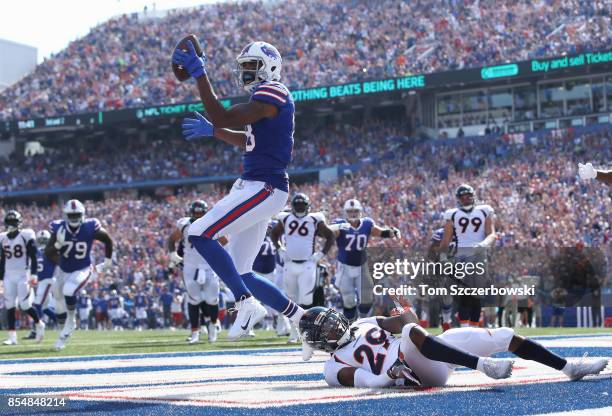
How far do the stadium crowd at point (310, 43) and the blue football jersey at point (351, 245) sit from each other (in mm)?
22449

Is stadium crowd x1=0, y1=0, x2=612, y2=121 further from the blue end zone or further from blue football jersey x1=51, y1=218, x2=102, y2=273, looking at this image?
the blue end zone

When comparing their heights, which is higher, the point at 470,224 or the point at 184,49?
the point at 184,49

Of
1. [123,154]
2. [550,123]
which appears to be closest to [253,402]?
[550,123]

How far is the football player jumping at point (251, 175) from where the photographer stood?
633cm

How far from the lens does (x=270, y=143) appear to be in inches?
262

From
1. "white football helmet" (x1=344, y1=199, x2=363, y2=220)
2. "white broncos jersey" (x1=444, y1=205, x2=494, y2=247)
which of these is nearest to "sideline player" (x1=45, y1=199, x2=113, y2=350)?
"white football helmet" (x1=344, y1=199, x2=363, y2=220)

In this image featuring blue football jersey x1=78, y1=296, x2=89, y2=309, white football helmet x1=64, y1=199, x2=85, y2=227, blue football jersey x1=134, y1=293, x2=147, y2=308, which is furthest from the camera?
blue football jersey x1=134, y1=293, x2=147, y2=308

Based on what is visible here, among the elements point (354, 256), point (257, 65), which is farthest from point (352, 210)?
point (257, 65)

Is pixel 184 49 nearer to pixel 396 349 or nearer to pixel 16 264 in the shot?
pixel 396 349

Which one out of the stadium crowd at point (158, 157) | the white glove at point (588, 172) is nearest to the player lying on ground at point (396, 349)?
the white glove at point (588, 172)

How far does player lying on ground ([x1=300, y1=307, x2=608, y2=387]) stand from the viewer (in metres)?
5.63

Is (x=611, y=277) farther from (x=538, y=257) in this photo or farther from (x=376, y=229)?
(x=376, y=229)

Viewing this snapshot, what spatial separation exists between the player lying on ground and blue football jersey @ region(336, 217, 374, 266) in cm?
825

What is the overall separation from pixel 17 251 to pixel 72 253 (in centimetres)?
352
